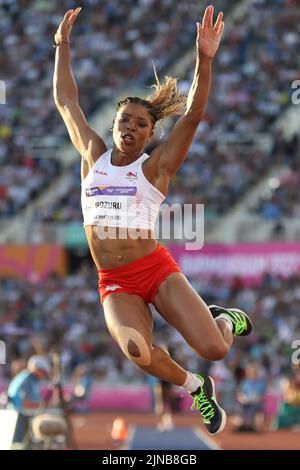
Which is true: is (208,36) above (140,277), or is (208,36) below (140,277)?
above

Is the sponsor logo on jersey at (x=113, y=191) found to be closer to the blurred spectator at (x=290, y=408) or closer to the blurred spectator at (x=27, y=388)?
the blurred spectator at (x=27, y=388)

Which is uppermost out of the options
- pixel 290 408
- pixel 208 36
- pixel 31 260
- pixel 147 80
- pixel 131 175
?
pixel 147 80

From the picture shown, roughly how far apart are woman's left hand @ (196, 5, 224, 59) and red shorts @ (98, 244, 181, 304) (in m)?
1.49

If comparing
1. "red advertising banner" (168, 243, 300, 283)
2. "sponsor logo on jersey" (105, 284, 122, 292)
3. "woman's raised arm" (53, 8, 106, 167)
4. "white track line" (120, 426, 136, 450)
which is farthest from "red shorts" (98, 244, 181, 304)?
"red advertising banner" (168, 243, 300, 283)

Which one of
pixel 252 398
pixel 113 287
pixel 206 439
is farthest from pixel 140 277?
pixel 252 398

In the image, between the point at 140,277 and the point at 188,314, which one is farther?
the point at 140,277

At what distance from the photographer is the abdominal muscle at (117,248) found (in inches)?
295

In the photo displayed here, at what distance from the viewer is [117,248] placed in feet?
24.6

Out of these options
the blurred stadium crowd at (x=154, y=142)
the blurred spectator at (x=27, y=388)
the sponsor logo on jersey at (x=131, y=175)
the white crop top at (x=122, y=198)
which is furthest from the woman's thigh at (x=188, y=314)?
the blurred stadium crowd at (x=154, y=142)

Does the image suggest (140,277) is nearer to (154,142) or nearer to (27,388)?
(27,388)

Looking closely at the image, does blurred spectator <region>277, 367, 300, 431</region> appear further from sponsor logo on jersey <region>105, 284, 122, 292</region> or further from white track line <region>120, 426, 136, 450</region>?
sponsor logo on jersey <region>105, 284, 122, 292</region>

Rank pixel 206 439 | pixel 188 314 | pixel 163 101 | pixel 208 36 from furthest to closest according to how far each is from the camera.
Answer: pixel 206 439, pixel 163 101, pixel 208 36, pixel 188 314

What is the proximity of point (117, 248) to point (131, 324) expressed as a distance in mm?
592

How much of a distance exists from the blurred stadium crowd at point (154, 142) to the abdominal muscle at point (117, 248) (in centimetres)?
1266
